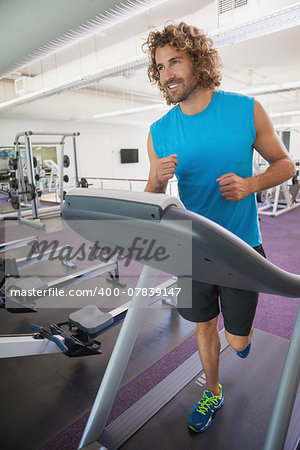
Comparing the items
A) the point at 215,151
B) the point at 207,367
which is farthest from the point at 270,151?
the point at 207,367

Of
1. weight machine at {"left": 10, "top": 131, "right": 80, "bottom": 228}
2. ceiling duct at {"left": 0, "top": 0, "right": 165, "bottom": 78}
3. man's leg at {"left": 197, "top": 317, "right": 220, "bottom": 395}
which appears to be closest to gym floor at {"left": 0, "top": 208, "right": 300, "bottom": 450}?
man's leg at {"left": 197, "top": 317, "right": 220, "bottom": 395}

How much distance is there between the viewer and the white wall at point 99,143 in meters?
9.96

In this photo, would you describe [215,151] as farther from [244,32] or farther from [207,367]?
[244,32]

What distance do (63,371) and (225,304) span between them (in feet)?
3.78

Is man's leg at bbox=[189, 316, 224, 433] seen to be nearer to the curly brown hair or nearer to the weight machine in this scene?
the curly brown hair

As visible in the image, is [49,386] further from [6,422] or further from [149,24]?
[149,24]

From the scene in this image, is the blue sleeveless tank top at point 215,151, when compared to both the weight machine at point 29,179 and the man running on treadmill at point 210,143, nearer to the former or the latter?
the man running on treadmill at point 210,143

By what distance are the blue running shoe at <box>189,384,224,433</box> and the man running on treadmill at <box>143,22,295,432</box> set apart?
36cm

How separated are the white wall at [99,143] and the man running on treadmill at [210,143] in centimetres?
954

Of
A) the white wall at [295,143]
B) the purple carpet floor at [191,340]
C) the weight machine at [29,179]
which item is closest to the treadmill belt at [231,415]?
the purple carpet floor at [191,340]

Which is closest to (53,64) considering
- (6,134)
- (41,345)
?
(6,134)

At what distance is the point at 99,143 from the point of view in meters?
12.1

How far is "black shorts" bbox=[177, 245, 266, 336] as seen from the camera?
124cm

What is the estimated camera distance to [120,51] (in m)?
4.98
